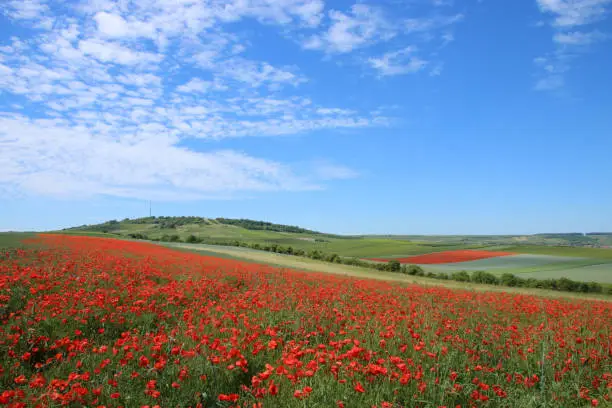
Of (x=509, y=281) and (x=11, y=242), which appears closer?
(x=11, y=242)

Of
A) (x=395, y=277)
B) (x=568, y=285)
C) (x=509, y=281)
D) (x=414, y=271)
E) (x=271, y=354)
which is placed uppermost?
(x=271, y=354)

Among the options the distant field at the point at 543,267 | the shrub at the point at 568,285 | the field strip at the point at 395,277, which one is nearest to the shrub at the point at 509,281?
the field strip at the point at 395,277

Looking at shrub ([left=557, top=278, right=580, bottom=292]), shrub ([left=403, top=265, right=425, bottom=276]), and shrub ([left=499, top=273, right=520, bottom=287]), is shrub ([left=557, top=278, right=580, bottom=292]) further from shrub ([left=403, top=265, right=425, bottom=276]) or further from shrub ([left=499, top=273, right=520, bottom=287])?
shrub ([left=403, top=265, right=425, bottom=276])

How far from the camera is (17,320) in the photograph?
7.12m

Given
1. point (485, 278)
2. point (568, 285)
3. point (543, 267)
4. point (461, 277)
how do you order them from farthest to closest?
point (543, 267) < point (461, 277) < point (485, 278) < point (568, 285)

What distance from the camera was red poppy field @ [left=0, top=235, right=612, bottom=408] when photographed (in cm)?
438

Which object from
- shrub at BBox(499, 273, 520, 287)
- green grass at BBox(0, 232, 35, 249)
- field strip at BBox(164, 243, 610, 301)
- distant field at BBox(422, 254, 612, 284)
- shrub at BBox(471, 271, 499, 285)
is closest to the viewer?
green grass at BBox(0, 232, 35, 249)

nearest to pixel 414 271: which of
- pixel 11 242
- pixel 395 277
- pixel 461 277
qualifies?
pixel 461 277

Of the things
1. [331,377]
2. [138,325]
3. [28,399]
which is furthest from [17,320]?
[331,377]

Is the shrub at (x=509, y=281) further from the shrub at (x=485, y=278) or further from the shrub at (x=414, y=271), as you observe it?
the shrub at (x=414, y=271)

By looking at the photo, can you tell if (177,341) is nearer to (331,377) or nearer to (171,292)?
(331,377)

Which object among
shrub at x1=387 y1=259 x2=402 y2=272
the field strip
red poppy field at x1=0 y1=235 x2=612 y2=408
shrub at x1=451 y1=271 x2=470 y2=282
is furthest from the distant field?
red poppy field at x1=0 y1=235 x2=612 y2=408

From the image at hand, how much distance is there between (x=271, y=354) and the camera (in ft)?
19.3

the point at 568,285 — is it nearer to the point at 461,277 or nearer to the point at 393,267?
the point at 461,277
